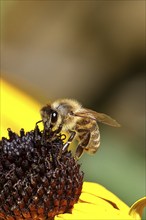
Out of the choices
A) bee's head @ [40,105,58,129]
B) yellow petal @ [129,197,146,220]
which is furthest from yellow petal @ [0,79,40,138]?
yellow petal @ [129,197,146,220]

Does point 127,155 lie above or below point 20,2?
below

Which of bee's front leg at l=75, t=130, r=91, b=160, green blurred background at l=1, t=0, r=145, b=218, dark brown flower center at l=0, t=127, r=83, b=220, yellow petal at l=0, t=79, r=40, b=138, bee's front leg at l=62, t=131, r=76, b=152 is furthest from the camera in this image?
green blurred background at l=1, t=0, r=145, b=218

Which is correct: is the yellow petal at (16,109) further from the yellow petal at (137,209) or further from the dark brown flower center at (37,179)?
the yellow petal at (137,209)

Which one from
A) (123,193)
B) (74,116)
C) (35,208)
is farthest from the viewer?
(123,193)

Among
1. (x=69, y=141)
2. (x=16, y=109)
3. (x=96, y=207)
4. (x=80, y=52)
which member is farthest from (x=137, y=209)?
(x=80, y=52)

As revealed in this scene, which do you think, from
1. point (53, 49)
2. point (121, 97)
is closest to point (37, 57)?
point (53, 49)

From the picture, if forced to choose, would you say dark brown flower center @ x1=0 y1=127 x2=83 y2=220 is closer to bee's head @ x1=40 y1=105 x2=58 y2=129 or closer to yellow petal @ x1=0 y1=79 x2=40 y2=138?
bee's head @ x1=40 y1=105 x2=58 y2=129

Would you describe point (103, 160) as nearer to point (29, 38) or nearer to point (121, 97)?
point (121, 97)
